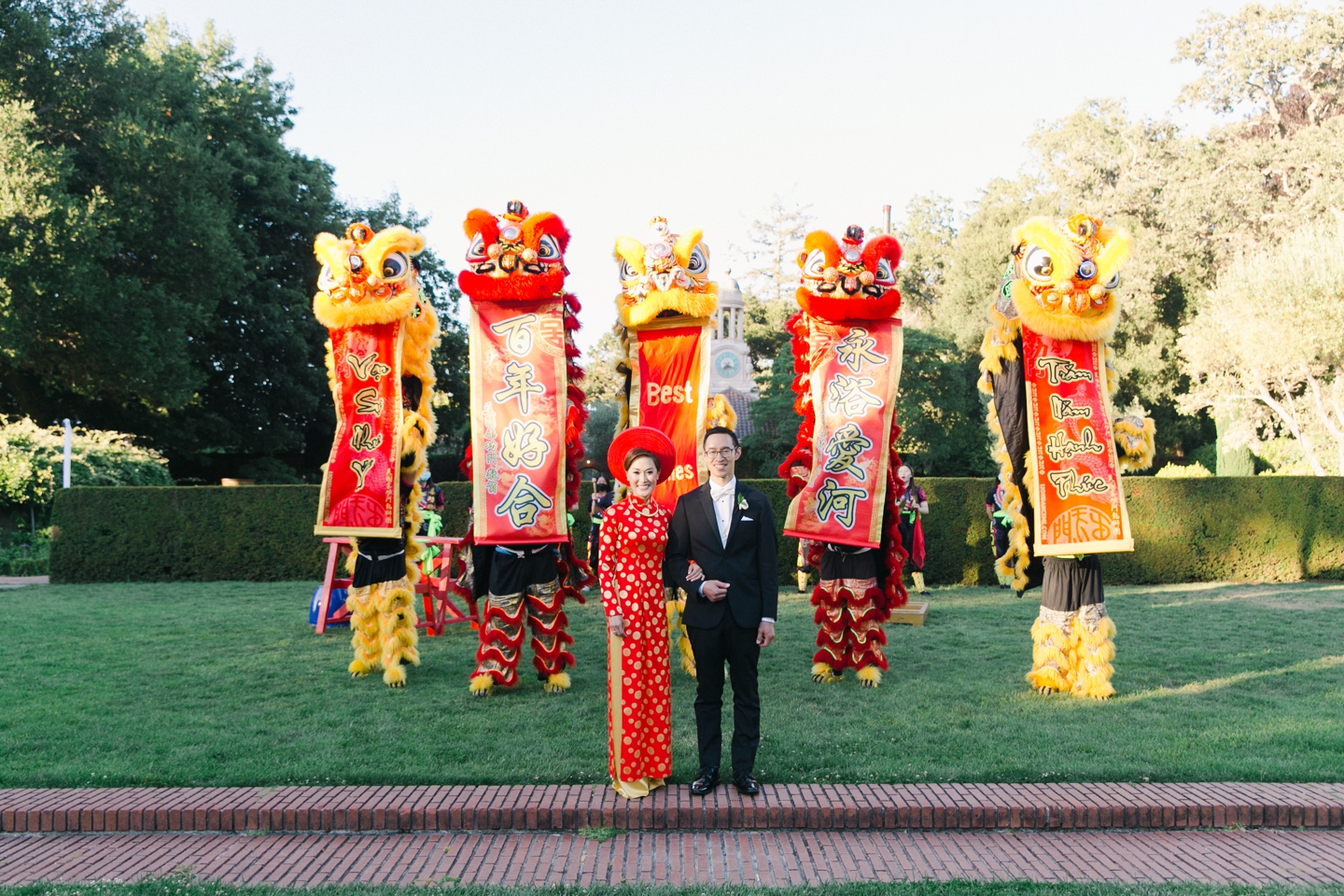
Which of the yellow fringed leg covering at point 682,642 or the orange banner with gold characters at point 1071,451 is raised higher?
the orange banner with gold characters at point 1071,451

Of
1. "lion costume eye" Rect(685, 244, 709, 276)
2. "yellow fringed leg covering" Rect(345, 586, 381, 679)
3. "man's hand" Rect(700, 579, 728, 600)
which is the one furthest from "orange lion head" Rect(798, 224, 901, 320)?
"yellow fringed leg covering" Rect(345, 586, 381, 679)

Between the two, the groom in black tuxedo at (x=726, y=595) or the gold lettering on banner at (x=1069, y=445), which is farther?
the gold lettering on banner at (x=1069, y=445)

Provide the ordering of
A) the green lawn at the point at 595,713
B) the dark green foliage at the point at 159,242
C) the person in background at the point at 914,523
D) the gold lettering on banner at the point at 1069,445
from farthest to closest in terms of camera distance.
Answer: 1. the dark green foliage at the point at 159,242
2. the person in background at the point at 914,523
3. the gold lettering on banner at the point at 1069,445
4. the green lawn at the point at 595,713

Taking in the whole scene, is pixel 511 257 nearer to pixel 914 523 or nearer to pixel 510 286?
pixel 510 286

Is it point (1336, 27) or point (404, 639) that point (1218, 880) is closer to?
point (404, 639)

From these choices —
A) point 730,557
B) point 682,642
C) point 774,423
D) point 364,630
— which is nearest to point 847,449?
point 682,642

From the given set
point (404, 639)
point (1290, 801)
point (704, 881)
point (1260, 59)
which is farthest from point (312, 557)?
point (1260, 59)

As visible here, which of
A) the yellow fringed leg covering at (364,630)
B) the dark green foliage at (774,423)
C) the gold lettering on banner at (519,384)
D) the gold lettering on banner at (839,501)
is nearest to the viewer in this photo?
the gold lettering on banner at (519,384)

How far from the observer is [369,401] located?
6.89m

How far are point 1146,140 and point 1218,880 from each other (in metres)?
29.2

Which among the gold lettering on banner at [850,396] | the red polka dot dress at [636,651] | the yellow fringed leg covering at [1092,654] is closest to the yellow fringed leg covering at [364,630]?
the red polka dot dress at [636,651]

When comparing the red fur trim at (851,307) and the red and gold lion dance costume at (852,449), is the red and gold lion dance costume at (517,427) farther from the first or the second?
the red fur trim at (851,307)

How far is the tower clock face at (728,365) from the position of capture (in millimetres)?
37969

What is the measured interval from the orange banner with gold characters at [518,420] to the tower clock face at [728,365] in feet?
103
